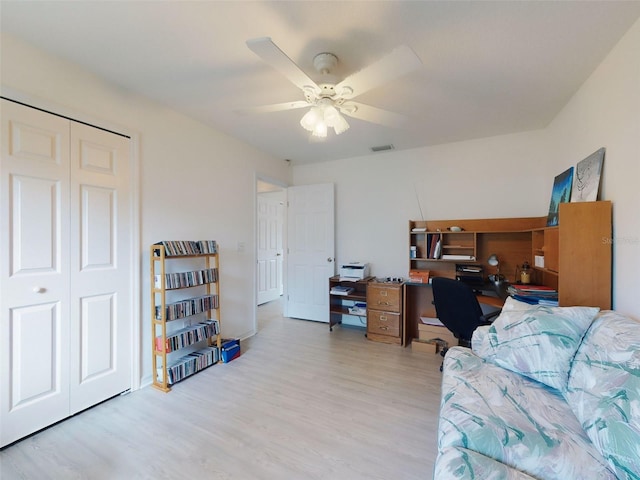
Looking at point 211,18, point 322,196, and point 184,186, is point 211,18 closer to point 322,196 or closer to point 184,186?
point 184,186

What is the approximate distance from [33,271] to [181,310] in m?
0.99

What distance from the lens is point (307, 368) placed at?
2.64m

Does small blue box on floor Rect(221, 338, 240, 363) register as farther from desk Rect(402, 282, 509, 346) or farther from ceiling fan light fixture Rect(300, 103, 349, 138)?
ceiling fan light fixture Rect(300, 103, 349, 138)

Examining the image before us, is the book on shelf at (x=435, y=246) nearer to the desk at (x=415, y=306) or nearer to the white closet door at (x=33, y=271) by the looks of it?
the desk at (x=415, y=306)

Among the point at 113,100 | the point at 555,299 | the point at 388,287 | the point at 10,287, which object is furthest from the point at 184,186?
the point at 555,299

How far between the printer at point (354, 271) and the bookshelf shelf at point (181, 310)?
1646 millimetres

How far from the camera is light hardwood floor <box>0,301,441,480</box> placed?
1.49 metres

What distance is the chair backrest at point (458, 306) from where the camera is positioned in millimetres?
2264

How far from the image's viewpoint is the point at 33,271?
1.73 meters

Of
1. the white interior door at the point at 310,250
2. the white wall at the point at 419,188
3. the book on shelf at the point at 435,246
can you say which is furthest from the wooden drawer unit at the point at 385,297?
the white interior door at the point at 310,250

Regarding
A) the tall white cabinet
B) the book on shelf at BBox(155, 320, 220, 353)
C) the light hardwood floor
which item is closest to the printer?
the light hardwood floor

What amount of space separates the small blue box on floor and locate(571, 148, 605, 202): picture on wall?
3.26m

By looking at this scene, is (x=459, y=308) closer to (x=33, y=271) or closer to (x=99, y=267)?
(x=99, y=267)

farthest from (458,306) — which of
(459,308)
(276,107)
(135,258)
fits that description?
(135,258)
